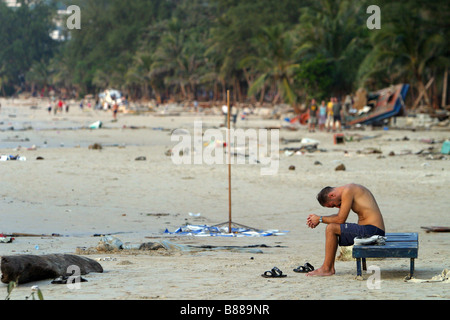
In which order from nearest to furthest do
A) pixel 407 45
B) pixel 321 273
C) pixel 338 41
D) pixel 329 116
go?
pixel 321 273, pixel 329 116, pixel 407 45, pixel 338 41

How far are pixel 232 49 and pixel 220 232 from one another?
159 feet

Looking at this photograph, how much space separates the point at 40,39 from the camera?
119375 mm

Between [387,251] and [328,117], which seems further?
[328,117]

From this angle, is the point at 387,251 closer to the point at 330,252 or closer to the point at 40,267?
the point at 330,252

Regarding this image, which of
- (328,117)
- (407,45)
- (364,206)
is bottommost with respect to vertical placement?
(364,206)

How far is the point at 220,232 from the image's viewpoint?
33.7 ft

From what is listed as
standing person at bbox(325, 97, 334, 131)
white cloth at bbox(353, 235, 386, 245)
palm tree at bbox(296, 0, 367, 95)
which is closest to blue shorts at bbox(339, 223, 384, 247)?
white cloth at bbox(353, 235, 386, 245)

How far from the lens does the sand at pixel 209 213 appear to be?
19.7 ft

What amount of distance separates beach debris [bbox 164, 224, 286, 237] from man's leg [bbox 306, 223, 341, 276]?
3332 millimetres

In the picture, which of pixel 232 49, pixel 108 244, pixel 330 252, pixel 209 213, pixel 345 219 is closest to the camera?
pixel 330 252

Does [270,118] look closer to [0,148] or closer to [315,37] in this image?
[315,37]

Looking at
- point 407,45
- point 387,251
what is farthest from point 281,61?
point 387,251

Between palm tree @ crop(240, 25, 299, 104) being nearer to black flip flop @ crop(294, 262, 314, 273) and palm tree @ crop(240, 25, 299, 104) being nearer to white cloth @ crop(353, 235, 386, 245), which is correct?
black flip flop @ crop(294, 262, 314, 273)
